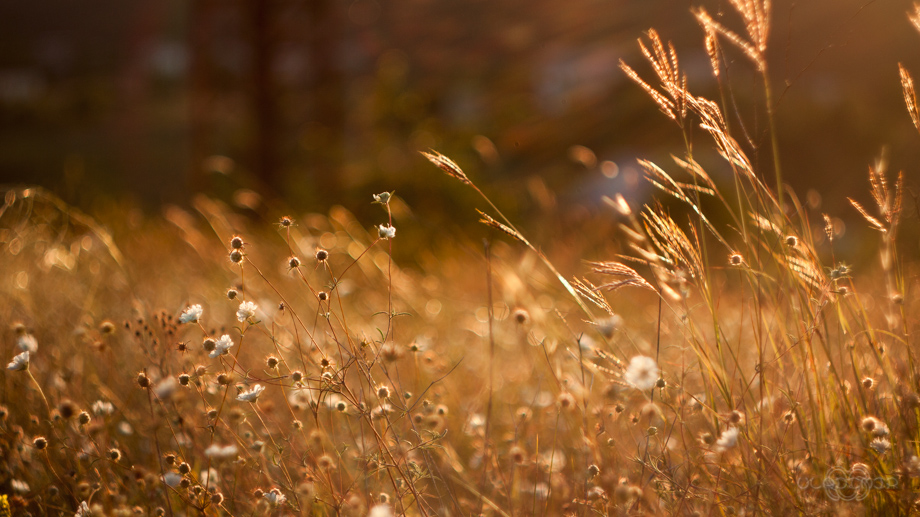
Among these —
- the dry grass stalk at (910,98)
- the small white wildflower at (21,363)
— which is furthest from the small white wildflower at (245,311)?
the dry grass stalk at (910,98)

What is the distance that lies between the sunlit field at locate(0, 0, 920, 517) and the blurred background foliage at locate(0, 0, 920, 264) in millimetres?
910

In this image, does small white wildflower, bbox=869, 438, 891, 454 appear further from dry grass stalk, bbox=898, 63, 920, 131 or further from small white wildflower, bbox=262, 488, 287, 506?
small white wildflower, bbox=262, 488, 287, 506

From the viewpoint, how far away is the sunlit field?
105 centimetres

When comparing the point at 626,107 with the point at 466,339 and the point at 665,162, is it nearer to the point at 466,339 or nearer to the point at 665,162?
the point at 665,162

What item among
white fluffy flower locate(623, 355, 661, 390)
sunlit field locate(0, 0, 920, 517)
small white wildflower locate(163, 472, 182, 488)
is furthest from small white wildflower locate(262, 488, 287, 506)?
white fluffy flower locate(623, 355, 661, 390)

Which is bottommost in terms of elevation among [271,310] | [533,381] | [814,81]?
[533,381]

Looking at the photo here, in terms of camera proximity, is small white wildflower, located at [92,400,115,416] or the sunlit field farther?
small white wildflower, located at [92,400,115,416]

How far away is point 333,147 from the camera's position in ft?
20.4

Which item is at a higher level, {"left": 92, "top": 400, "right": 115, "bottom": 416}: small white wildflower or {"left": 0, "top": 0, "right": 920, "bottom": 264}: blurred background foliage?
{"left": 0, "top": 0, "right": 920, "bottom": 264}: blurred background foliage

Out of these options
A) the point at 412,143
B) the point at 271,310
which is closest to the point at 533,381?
the point at 271,310

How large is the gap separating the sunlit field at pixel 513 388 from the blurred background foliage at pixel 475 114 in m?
0.91

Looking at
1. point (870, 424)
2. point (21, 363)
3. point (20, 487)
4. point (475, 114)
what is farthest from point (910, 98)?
point (475, 114)

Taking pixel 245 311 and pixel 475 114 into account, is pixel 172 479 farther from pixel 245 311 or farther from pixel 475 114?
pixel 475 114

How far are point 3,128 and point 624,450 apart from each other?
2143 centimetres
